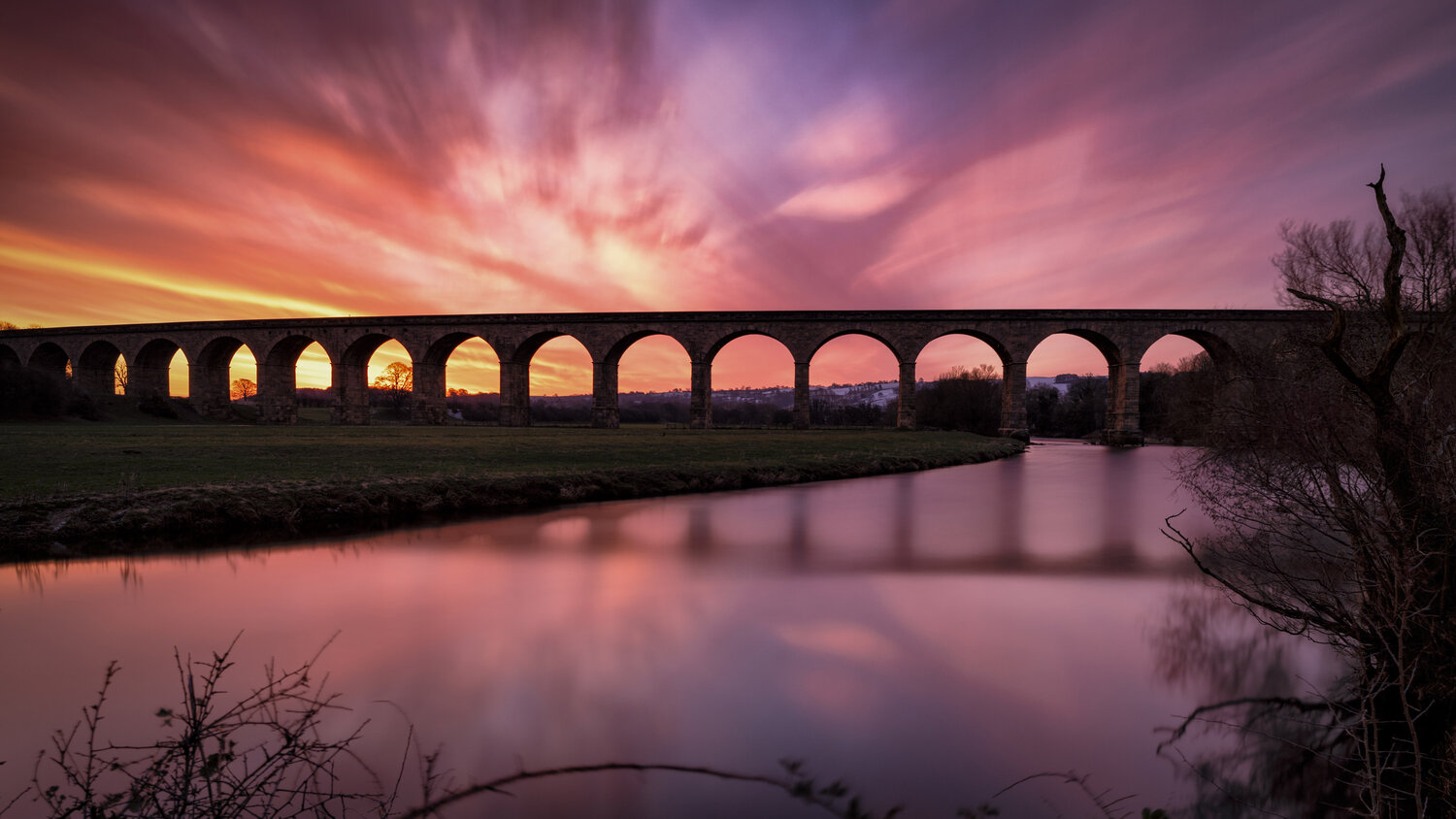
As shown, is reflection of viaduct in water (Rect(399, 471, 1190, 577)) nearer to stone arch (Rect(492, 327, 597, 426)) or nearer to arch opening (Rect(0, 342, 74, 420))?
stone arch (Rect(492, 327, 597, 426))

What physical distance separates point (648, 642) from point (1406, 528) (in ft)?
11.9

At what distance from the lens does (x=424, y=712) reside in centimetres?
268

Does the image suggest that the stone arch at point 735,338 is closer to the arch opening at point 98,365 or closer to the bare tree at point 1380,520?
the bare tree at point 1380,520

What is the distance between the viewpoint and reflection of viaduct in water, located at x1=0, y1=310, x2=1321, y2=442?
1099 inches

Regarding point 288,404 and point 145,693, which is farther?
point 288,404

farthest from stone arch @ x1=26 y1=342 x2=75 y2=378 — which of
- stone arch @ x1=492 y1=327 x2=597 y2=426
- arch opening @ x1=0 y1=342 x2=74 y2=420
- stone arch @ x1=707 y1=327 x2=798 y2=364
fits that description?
stone arch @ x1=707 y1=327 x2=798 y2=364

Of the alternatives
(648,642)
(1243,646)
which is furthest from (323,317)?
(1243,646)

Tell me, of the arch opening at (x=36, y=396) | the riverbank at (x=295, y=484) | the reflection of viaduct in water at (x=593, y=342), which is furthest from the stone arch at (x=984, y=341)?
the arch opening at (x=36, y=396)

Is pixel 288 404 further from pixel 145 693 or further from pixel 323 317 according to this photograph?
pixel 145 693

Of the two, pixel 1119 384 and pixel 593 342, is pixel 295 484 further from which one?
pixel 1119 384

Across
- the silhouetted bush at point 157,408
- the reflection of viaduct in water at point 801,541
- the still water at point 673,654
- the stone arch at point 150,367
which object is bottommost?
the reflection of viaduct in water at point 801,541

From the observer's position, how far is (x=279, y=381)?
34438 mm

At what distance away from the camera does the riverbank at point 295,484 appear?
571cm

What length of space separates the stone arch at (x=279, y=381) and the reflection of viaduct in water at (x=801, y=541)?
33884 mm
